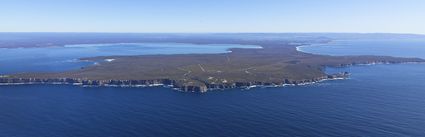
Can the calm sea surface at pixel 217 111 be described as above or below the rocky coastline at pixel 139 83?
below

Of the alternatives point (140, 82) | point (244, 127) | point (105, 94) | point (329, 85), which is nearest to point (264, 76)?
point (329, 85)

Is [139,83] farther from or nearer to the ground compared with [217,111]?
farther from the ground

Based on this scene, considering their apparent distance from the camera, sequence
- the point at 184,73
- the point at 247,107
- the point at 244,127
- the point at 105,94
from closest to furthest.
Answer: the point at 244,127 < the point at 247,107 < the point at 105,94 < the point at 184,73

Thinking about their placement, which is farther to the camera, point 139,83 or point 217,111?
point 139,83

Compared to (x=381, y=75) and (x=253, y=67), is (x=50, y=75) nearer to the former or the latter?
(x=253, y=67)

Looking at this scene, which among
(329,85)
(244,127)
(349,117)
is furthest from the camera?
(329,85)

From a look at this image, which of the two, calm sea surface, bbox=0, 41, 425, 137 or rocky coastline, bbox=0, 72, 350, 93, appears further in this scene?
rocky coastline, bbox=0, 72, 350, 93

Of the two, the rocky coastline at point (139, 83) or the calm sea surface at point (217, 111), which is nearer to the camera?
the calm sea surface at point (217, 111)

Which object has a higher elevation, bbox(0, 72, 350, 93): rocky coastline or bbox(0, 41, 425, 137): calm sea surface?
bbox(0, 72, 350, 93): rocky coastline
